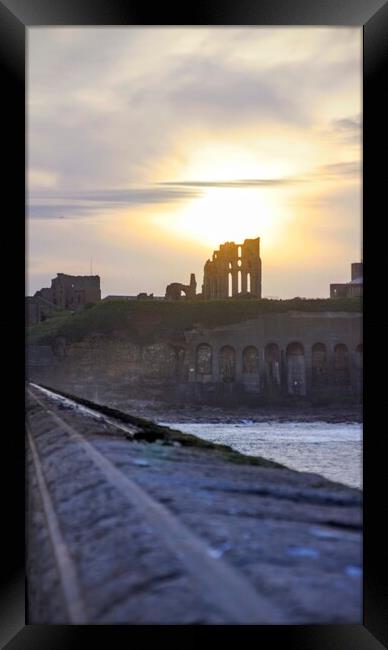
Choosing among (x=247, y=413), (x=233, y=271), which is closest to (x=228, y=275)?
(x=233, y=271)

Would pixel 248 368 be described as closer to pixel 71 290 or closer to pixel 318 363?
pixel 318 363

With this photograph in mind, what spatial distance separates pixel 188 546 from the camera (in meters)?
4.53

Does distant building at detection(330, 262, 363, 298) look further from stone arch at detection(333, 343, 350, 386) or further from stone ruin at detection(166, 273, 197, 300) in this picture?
stone ruin at detection(166, 273, 197, 300)

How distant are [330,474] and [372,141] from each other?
1513cm

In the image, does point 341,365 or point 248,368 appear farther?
point 341,365

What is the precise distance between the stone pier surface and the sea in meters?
11.5

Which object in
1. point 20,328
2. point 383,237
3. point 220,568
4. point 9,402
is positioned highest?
point 383,237

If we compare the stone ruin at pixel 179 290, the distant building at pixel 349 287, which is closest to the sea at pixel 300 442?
the distant building at pixel 349 287

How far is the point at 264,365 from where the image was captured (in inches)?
1257

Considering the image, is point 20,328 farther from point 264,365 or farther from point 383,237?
point 264,365

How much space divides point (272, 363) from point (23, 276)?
2768 cm

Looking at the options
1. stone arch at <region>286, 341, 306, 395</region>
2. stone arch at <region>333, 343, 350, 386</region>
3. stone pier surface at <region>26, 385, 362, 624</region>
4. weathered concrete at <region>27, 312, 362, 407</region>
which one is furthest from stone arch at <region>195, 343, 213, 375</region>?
stone pier surface at <region>26, 385, 362, 624</region>

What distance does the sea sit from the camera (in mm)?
20300

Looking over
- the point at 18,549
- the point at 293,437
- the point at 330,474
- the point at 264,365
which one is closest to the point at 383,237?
the point at 18,549
